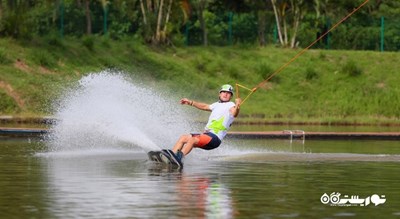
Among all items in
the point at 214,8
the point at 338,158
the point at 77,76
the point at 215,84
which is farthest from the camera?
the point at 214,8

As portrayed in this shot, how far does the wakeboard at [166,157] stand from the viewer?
817 inches

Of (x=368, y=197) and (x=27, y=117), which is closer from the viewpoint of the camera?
(x=368, y=197)

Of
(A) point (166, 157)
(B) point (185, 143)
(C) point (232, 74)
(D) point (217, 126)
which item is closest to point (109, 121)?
(D) point (217, 126)

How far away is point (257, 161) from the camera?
75.3ft

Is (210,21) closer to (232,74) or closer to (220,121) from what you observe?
(232,74)

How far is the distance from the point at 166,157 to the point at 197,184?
10.9 ft

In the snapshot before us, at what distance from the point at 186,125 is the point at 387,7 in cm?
4391

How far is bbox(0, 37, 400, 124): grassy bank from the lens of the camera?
44.6m

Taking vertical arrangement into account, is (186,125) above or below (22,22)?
below

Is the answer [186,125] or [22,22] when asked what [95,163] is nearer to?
[186,125]

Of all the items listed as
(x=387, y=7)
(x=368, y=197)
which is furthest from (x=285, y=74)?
(x=368, y=197)

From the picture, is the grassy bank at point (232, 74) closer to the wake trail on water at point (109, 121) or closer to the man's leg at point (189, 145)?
the wake trail on water at point (109, 121)

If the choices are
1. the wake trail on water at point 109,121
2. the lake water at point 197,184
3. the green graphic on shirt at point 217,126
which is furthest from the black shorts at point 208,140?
the wake trail on water at point 109,121

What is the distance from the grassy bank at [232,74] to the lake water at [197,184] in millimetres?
18403
